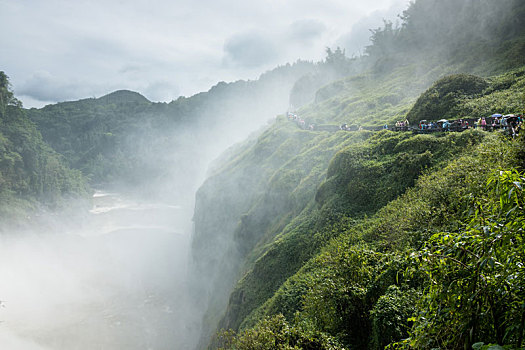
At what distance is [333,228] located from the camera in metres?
22.0

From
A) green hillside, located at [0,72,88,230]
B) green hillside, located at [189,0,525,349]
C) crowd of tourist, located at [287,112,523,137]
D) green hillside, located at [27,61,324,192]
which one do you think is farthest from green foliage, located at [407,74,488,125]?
green hillside, located at [27,61,324,192]

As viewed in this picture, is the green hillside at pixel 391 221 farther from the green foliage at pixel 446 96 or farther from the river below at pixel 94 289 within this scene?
the river below at pixel 94 289

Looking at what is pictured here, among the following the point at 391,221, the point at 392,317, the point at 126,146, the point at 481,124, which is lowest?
the point at 392,317

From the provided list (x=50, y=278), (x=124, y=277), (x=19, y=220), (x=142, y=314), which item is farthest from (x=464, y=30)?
(x=19, y=220)

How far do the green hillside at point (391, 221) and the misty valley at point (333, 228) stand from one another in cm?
8

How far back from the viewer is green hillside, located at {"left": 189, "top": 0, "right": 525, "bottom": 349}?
486 cm

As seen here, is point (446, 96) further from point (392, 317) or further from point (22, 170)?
point (22, 170)

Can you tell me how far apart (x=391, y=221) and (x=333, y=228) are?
6.38 m

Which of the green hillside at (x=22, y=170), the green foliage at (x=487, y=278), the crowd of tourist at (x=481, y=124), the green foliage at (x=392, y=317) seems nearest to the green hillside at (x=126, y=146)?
the green hillside at (x=22, y=170)

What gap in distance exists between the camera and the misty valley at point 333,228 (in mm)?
5312

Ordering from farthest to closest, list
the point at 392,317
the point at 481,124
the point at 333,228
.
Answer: the point at 333,228 → the point at 481,124 → the point at 392,317

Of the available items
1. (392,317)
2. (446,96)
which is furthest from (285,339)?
(446,96)

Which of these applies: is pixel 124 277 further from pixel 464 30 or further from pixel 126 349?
pixel 464 30

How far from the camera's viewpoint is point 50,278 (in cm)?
6266
